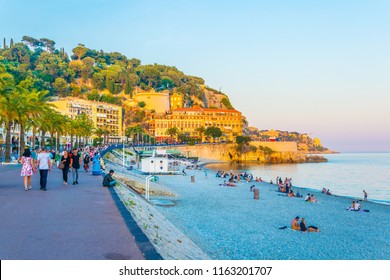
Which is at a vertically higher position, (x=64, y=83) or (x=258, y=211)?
(x=64, y=83)

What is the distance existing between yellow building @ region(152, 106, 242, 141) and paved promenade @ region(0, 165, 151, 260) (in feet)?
399

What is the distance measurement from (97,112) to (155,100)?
35.7 metres

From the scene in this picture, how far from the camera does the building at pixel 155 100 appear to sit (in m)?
153

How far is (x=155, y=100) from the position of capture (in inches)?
6048

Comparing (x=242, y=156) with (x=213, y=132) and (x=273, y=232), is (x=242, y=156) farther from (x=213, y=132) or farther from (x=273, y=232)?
(x=273, y=232)

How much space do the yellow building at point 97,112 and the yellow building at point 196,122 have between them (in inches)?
546

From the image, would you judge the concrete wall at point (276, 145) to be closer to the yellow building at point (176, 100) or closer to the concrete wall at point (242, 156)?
the concrete wall at point (242, 156)

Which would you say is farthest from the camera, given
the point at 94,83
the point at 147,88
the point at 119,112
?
the point at 147,88

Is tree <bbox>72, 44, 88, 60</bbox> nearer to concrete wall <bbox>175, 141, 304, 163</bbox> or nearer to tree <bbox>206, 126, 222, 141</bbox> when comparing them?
tree <bbox>206, 126, 222, 141</bbox>

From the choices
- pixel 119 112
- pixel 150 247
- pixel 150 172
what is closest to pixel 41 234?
pixel 150 247

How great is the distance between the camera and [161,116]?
144 meters

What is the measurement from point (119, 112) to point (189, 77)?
6889 cm

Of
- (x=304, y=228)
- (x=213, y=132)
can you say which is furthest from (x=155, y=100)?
(x=304, y=228)
